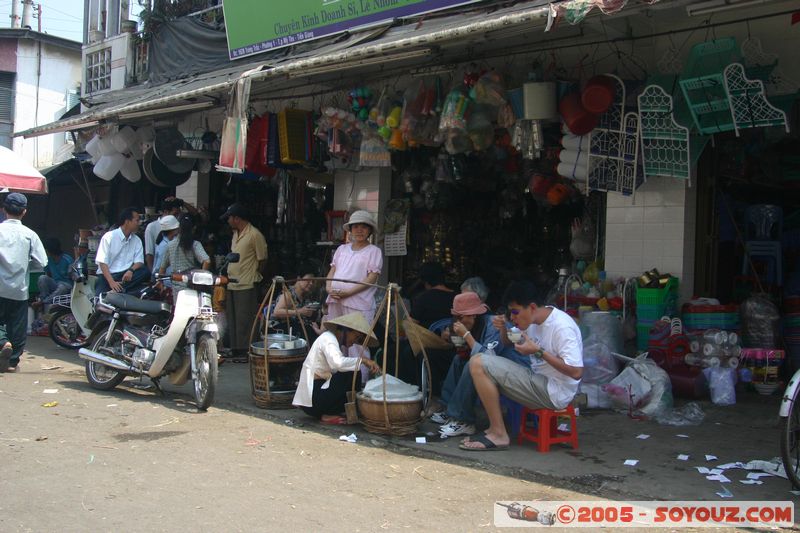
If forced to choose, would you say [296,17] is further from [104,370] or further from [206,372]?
[206,372]

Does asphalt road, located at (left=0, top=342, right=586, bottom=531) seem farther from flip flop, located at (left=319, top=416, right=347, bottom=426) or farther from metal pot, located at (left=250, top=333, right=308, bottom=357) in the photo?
metal pot, located at (left=250, top=333, right=308, bottom=357)

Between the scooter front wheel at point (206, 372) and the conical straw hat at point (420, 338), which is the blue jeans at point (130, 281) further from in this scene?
the conical straw hat at point (420, 338)

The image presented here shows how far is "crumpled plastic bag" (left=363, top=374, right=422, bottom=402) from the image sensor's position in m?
6.11

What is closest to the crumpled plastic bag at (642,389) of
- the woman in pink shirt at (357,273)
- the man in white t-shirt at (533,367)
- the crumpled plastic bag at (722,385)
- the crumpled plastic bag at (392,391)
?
the crumpled plastic bag at (722,385)

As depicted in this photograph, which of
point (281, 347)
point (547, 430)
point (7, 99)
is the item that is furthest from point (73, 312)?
point (7, 99)

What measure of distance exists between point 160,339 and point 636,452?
14.9ft

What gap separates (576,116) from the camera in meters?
7.28

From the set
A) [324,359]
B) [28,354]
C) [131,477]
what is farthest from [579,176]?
[28,354]

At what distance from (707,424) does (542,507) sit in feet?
8.04

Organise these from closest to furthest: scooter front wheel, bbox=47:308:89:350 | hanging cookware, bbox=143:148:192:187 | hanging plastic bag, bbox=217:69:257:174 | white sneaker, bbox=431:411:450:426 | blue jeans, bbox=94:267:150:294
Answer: white sneaker, bbox=431:411:450:426 → hanging plastic bag, bbox=217:69:257:174 → blue jeans, bbox=94:267:150:294 → scooter front wheel, bbox=47:308:89:350 → hanging cookware, bbox=143:148:192:187

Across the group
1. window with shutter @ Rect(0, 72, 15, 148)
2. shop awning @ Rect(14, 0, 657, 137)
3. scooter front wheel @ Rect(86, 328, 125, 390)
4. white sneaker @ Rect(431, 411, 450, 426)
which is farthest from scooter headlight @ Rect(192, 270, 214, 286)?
window with shutter @ Rect(0, 72, 15, 148)

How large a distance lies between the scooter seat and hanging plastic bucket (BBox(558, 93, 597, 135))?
4.44 m

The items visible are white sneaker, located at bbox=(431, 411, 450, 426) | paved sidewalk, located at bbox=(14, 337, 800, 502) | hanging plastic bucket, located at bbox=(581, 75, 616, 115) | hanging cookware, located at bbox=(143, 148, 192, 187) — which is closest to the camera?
paved sidewalk, located at bbox=(14, 337, 800, 502)

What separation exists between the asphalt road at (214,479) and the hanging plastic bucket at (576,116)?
3.55 m
